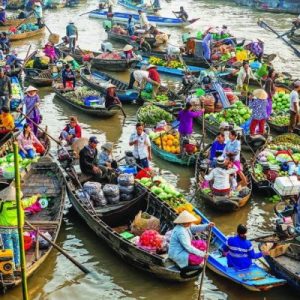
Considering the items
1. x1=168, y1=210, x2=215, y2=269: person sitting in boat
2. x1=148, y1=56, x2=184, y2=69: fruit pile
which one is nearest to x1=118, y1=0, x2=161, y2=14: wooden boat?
x1=148, y1=56, x2=184, y2=69: fruit pile

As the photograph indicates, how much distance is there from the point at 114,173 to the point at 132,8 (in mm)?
29547

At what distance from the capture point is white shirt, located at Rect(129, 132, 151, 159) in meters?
13.0

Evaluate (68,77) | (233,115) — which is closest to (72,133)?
(233,115)

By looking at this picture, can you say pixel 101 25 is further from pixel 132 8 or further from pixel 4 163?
pixel 4 163

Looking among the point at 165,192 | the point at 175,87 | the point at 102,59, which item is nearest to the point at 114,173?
the point at 165,192

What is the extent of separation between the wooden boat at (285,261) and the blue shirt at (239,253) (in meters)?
0.36

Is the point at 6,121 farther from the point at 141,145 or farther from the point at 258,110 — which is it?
the point at 258,110

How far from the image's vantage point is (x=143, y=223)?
34.4ft

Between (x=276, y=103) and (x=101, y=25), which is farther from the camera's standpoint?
(x=101, y=25)

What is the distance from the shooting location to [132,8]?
39.8 m

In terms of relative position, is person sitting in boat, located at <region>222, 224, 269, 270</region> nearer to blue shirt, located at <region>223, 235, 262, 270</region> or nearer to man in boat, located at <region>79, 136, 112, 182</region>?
blue shirt, located at <region>223, 235, 262, 270</region>

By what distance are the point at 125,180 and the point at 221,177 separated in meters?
1.93

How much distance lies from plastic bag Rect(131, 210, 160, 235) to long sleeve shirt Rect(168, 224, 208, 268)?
1.32 m

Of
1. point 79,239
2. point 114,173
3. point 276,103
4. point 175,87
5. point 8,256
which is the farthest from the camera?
point 175,87
